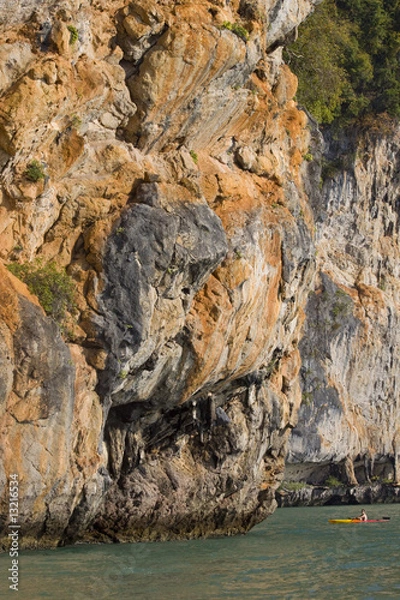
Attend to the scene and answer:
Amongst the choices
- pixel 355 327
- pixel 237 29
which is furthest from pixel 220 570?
pixel 355 327

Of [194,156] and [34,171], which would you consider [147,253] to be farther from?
[194,156]

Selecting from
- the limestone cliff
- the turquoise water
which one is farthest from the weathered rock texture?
the turquoise water

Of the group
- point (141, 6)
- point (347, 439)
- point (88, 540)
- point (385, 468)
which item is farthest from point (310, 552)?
point (385, 468)

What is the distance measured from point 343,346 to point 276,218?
59.3 ft

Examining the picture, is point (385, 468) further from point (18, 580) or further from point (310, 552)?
point (18, 580)

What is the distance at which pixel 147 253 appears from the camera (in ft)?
65.5

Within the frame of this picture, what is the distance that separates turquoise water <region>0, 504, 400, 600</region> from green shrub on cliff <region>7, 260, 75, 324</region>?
448 cm

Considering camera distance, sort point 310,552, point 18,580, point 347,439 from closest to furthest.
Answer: point 18,580, point 310,552, point 347,439

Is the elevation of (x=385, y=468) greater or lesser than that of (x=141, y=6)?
lesser

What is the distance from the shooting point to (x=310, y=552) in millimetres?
22516

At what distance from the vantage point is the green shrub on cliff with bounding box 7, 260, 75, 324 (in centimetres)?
1852
